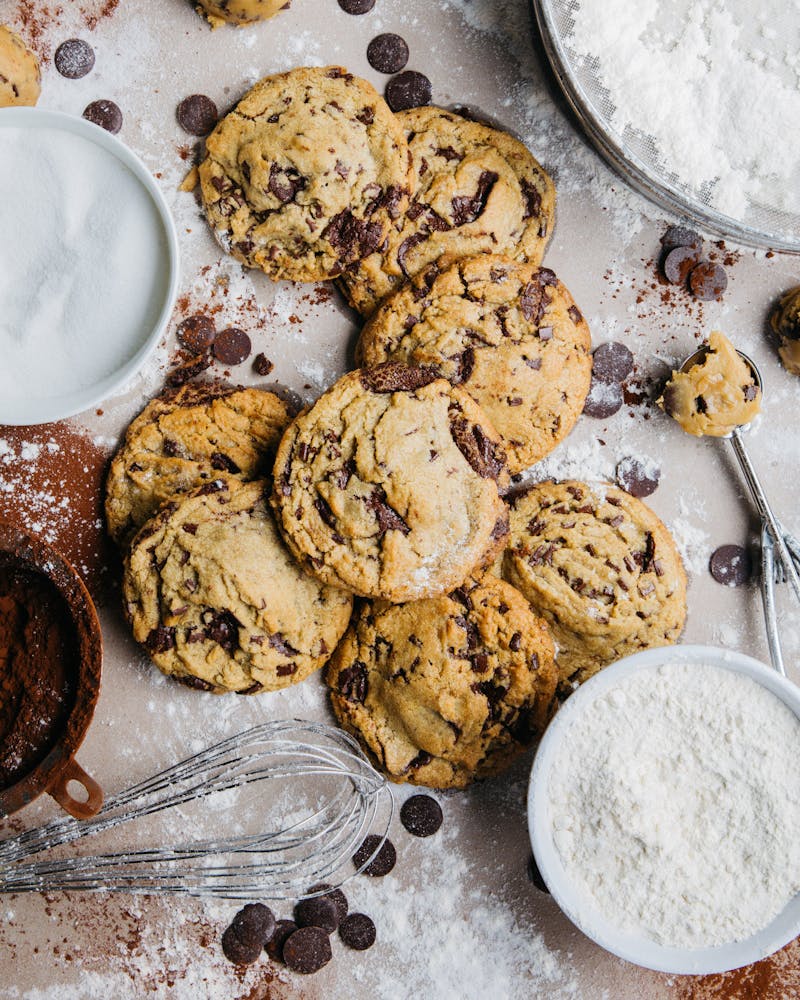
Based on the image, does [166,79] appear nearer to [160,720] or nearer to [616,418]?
[616,418]

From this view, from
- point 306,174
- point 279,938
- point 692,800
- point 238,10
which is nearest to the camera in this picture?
point 692,800

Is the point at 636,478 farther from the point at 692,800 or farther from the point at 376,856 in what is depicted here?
the point at 376,856

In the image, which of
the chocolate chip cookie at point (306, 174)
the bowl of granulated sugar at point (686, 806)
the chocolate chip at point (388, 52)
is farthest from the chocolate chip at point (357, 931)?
the chocolate chip at point (388, 52)

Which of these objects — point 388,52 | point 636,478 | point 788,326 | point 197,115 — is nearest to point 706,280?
point 788,326

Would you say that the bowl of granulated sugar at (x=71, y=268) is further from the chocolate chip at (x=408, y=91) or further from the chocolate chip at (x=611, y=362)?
the chocolate chip at (x=611, y=362)

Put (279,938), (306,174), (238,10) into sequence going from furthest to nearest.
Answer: (279,938) → (238,10) → (306,174)
